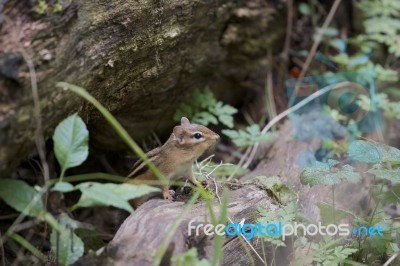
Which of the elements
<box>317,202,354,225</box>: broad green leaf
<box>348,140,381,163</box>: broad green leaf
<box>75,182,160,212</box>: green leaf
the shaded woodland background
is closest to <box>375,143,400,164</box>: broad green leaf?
<box>348,140,381,163</box>: broad green leaf

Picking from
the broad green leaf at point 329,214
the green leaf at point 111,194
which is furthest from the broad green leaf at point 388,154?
the green leaf at point 111,194

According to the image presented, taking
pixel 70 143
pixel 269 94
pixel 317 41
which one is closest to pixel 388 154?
pixel 70 143

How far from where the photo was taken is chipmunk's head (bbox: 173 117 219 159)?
326cm

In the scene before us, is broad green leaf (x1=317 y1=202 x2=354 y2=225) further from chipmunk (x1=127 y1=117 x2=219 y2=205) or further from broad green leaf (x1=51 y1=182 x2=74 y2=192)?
broad green leaf (x1=51 y1=182 x2=74 y2=192)

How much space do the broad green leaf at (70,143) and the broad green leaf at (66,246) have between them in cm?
30

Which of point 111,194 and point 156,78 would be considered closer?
point 111,194

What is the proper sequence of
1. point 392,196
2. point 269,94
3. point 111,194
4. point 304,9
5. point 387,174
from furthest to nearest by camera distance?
point 304,9 → point 269,94 → point 392,196 → point 387,174 → point 111,194

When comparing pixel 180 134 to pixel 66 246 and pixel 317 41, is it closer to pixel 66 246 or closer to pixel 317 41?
pixel 66 246

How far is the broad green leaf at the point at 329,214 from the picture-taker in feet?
10.3

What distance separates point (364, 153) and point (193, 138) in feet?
3.06

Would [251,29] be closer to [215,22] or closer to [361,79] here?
[215,22]

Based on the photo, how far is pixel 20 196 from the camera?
8.07 feet

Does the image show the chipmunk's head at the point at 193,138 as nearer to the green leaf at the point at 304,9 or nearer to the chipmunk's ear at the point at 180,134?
the chipmunk's ear at the point at 180,134

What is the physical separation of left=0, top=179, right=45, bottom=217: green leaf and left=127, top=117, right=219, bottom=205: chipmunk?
87 centimetres
